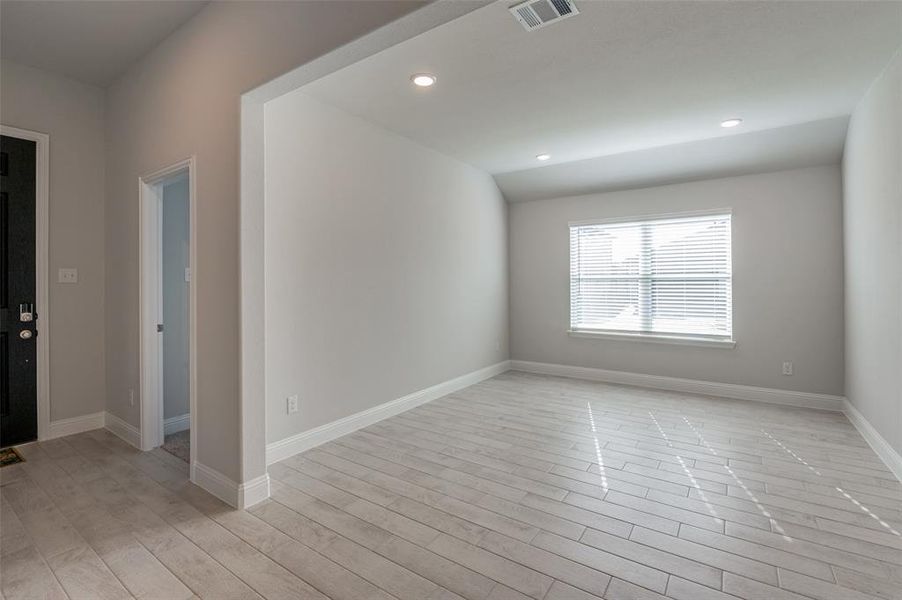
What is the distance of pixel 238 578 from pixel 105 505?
1180 millimetres

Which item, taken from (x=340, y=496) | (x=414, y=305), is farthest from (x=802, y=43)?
(x=340, y=496)

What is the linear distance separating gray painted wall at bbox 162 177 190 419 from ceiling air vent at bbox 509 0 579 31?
3042 millimetres

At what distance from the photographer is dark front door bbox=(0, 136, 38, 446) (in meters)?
3.20

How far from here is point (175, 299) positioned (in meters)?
3.80

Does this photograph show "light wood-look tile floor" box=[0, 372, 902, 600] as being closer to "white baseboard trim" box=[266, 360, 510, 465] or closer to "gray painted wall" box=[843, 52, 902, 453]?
"white baseboard trim" box=[266, 360, 510, 465]

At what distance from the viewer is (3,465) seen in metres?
2.91

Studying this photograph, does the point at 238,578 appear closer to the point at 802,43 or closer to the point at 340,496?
the point at 340,496

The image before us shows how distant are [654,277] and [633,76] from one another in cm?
288

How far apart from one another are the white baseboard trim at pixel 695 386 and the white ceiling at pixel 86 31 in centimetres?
518

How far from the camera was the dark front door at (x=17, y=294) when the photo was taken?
320 cm

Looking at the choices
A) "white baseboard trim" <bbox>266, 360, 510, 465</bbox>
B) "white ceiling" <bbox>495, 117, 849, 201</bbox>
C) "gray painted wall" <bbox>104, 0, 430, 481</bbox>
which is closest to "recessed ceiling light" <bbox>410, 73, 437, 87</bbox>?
"gray painted wall" <bbox>104, 0, 430, 481</bbox>

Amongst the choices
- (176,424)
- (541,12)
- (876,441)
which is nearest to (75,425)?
(176,424)

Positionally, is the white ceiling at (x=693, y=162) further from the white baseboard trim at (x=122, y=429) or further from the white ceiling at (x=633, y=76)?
the white baseboard trim at (x=122, y=429)

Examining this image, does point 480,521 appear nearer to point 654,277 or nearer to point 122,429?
point 122,429
